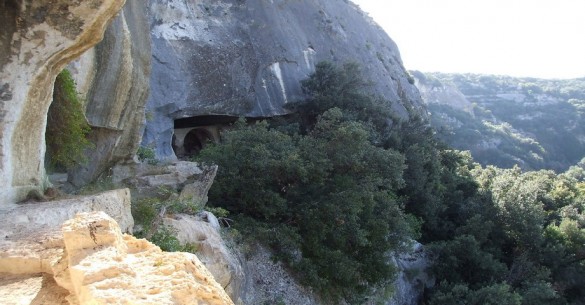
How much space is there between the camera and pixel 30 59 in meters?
6.96

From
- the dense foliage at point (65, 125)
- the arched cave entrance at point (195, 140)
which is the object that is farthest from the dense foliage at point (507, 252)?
the arched cave entrance at point (195, 140)

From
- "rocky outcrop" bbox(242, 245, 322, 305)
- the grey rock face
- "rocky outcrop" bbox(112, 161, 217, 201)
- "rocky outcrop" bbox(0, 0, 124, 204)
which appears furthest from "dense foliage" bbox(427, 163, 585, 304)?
"rocky outcrop" bbox(0, 0, 124, 204)

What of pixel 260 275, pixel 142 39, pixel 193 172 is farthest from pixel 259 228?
pixel 142 39

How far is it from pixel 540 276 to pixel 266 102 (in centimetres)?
1295

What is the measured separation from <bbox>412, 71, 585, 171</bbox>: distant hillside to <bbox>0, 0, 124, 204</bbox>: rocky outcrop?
38.8 meters

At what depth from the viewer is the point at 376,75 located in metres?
28.6

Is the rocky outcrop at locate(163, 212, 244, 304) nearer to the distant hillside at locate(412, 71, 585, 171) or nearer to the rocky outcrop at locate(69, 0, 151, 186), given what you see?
the rocky outcrop at locate(69, 0, 151, 186)

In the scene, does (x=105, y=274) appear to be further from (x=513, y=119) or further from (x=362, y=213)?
(x=513, y=119)

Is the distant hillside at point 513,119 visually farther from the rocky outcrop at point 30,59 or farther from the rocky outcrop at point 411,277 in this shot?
the rocky outcrop at point 30,59

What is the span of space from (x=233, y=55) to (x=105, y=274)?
17938mm

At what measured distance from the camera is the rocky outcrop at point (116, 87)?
10.1 meters

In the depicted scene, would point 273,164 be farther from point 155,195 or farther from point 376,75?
point 376,75

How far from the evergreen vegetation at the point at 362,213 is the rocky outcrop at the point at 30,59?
5560mm

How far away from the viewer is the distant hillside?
55438 millimetres
